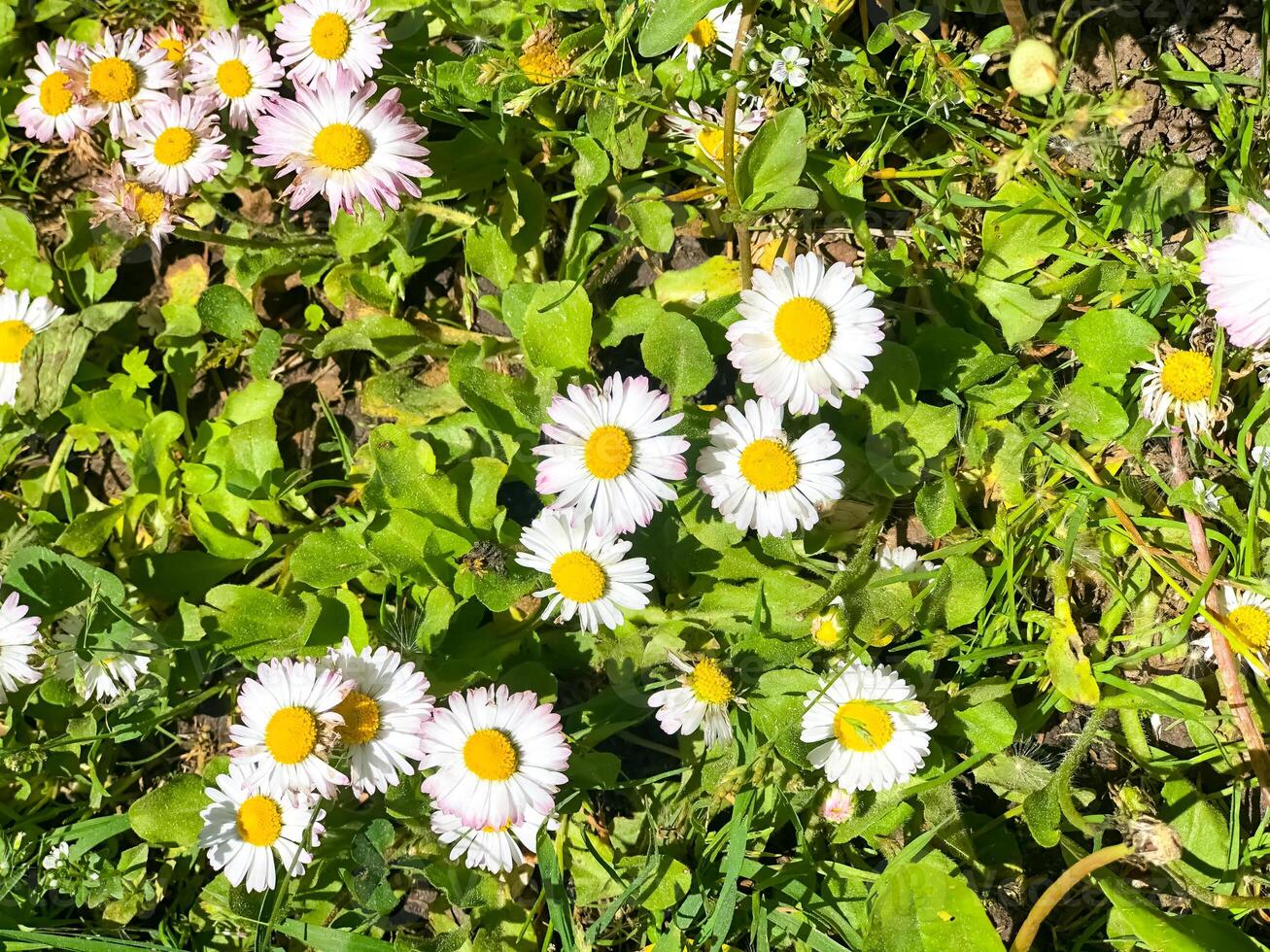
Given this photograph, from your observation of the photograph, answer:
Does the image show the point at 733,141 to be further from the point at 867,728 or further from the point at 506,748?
the point at 506,748

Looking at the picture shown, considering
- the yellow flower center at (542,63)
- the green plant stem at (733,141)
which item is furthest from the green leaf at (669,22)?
the yellow flower center at (542,63)

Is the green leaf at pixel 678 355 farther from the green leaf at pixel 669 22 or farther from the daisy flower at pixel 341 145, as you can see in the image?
the daisy flower at pixel 341 145

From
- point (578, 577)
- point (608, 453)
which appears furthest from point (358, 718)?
point (608, 453)

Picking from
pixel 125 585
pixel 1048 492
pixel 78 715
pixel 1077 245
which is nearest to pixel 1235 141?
pixel 1077 245

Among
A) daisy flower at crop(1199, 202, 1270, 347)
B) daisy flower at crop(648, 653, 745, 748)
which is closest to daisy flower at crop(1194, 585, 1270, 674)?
daisy flower at crop(1199, 202, 1270, 347)

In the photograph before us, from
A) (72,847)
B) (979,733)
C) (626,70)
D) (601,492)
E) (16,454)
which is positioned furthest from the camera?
(16,454)

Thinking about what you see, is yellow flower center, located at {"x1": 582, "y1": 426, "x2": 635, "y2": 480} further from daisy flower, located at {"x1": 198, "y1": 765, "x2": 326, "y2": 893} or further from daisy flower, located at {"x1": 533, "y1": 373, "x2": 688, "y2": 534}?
daisy flower, located at {"x1": 198, "y1": 765, "x2": 326, "y2": 893}

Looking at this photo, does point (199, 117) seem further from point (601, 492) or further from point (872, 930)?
point (872, 930)
